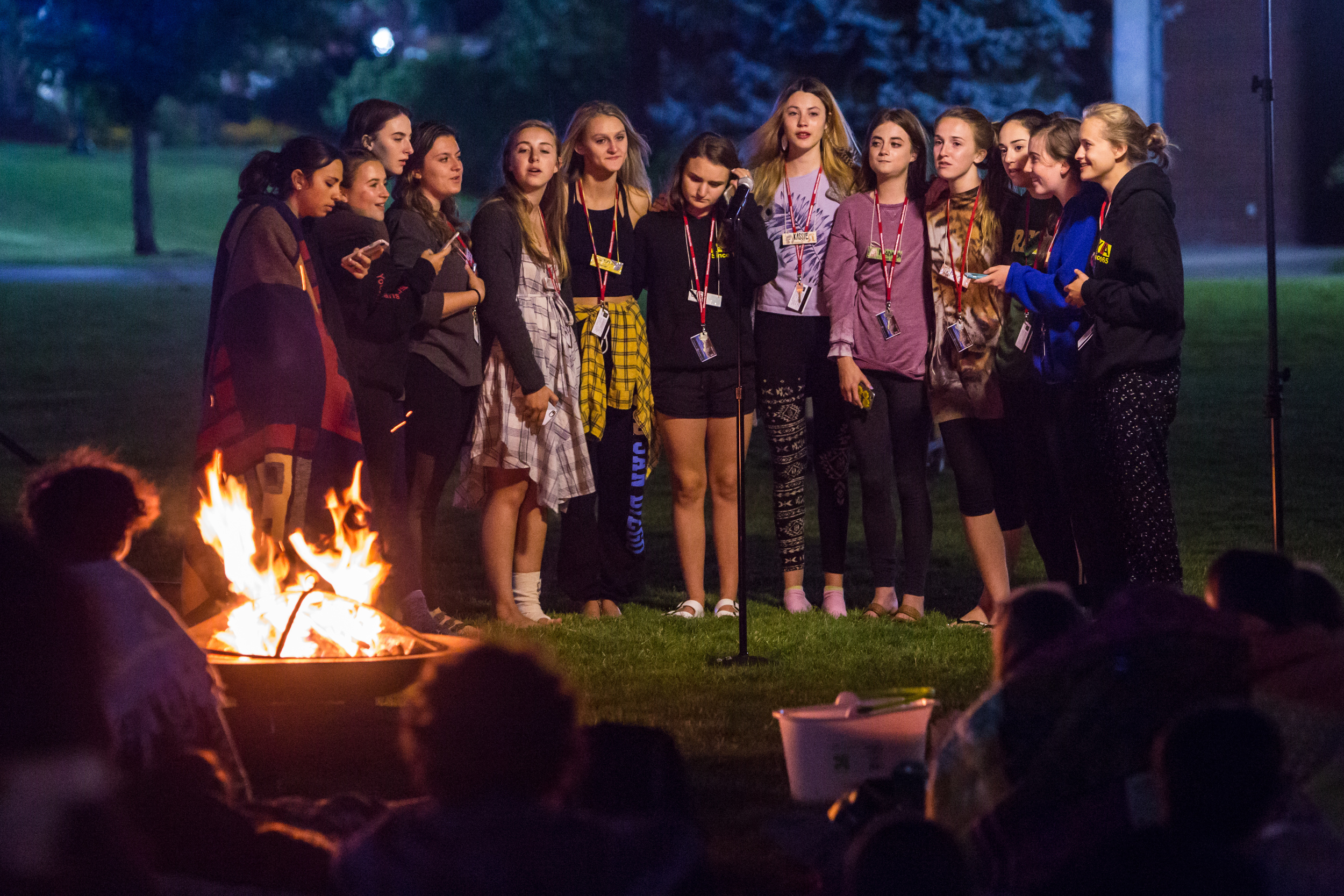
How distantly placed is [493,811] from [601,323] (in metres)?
4.59

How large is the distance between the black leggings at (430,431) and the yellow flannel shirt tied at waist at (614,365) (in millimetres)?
483

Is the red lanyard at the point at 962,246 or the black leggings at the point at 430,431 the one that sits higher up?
the red lanyard at the point at 962,246

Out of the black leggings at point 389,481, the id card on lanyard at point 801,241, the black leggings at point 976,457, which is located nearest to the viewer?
the black leggings at point 389,481

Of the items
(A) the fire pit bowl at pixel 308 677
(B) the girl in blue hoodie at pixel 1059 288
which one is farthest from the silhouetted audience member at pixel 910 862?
(B) the girl in blue hoodie at pixel 1059 288

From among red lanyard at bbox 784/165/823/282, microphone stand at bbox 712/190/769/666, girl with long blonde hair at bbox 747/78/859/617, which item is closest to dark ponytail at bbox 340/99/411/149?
microphone stand at bbox 712/190/769/666

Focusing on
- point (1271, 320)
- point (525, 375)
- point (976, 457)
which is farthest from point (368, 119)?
point (1271, 320)

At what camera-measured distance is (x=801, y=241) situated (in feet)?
22.6

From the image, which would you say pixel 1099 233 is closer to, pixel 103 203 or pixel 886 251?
pixel 886 251

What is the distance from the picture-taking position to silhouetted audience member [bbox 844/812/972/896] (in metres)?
2.85

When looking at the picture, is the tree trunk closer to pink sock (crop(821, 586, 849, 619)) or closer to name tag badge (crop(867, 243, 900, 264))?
pink sock (crop(821, 586, 849, 619))

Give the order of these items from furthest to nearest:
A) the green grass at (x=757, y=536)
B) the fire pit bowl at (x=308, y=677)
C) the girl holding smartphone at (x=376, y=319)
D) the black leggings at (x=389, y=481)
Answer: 1. the black leggings at (x=389, y=481)
2. the girl holding smartphone at (x=376, y=319)
3. the green grass at (x=757, y=536)
4. the fire pit bowl at (x=308, y=677)

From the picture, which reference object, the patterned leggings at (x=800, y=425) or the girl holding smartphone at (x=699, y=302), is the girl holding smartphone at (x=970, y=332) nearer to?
the patterned leggings at (x=800, y=425)

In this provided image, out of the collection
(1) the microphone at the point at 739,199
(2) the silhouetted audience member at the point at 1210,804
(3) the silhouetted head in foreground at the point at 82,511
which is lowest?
(2) the silhouetted audience member at the point at 1210,804

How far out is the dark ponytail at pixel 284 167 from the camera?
558 cm
